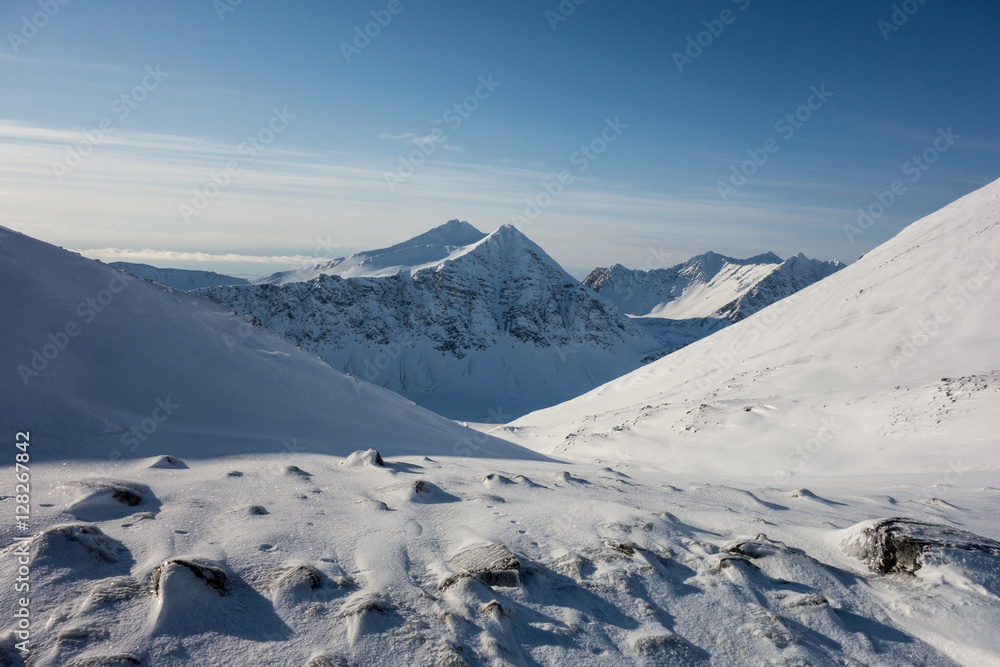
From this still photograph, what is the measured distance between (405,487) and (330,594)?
7.44 ft

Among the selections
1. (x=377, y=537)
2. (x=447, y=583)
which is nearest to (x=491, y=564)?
(x=447, y=583)

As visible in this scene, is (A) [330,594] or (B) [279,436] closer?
(A) [330,594]

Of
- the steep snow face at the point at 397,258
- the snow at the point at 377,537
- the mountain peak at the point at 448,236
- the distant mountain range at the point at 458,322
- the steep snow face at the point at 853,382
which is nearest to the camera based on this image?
the snow at the point at 377,537

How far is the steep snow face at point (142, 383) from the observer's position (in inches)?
282

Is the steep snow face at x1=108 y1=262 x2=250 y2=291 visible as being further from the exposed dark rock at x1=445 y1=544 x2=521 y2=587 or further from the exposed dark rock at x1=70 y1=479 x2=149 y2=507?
the exposed dark rock at x1=445 y1=544 x2=521 y2=587

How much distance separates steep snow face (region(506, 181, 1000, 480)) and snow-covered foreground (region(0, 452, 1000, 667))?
10.7 m

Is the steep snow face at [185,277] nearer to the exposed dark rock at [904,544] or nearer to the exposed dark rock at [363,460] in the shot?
the exposed dark rock at [363,460]

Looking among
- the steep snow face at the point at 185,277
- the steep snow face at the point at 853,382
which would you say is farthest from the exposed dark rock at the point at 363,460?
the steep snow face at the point at 185,277

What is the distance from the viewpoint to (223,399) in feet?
31.3

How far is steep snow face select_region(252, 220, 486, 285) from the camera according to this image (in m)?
95.2

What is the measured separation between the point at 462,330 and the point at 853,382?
68945mm

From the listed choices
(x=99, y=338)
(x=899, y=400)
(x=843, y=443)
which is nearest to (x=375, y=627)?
(x=99, y=338)

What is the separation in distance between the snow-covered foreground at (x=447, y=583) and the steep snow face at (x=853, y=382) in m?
10.7

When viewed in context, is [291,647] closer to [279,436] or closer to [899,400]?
[279,436]
